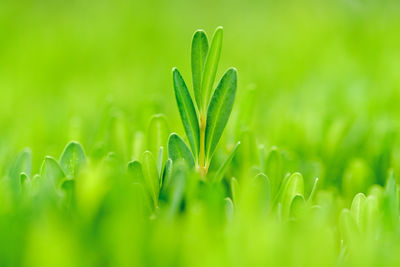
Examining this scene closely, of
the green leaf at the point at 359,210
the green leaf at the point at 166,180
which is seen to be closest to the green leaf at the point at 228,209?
the green leaf at the point at 166,180

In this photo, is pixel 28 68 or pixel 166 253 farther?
pixel 28 68

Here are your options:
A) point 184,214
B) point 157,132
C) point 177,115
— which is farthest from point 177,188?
point 177,115

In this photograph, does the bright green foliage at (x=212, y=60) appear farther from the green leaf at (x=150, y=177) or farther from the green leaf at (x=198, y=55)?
the green leaf at (x=150, y=177)

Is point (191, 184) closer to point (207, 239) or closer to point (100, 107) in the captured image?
point (207, 239)

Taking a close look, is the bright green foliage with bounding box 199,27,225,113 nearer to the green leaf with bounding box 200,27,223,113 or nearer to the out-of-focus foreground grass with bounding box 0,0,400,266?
the green leaf with bounding box 200,27,223,113

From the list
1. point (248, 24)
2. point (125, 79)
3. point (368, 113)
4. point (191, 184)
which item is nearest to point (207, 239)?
point (191, 184)
